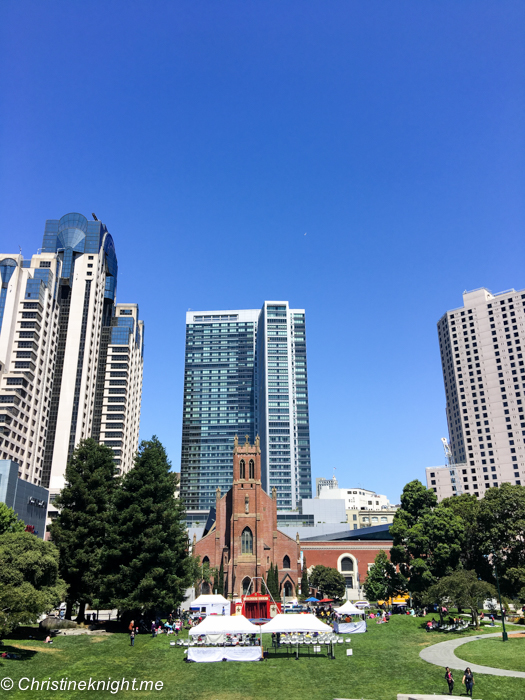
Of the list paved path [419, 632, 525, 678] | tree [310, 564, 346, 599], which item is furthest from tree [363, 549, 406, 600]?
paved path [419, 632, 525, 678]

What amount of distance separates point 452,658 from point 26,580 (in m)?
29.8

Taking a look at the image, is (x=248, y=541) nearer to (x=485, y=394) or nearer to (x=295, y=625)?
(x=295, y=625)

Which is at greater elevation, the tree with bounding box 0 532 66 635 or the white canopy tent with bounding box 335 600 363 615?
the tree with bounding box 0 532 66 635

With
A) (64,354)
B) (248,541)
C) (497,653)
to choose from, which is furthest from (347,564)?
(64,354)

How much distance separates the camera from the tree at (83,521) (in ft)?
166

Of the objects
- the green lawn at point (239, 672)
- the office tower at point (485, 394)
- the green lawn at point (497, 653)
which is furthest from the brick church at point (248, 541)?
the office tower at point (485, 394)

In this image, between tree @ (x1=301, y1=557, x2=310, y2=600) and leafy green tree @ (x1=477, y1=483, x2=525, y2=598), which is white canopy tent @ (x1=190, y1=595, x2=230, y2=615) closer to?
tree @ (x1=301, y1=557, x2=310, y2=600)

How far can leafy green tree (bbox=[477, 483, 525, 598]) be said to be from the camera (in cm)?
6009

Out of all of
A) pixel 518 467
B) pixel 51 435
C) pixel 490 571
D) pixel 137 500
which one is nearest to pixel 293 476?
pixel 518 467

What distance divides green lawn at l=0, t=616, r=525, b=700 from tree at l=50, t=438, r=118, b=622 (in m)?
8.11

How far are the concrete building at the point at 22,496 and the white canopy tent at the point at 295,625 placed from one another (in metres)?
45.9

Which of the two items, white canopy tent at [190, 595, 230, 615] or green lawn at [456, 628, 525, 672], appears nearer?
green lawn at [456, 628, 525, 672]

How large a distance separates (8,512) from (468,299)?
151622mm

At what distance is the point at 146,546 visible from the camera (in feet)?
164
